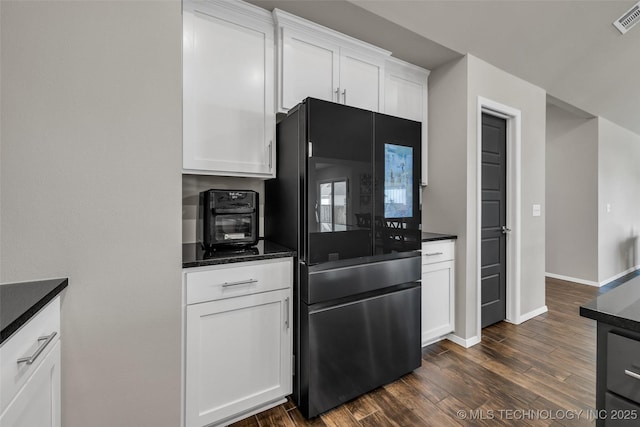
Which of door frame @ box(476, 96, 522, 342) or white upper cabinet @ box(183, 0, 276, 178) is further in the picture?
door frame @ box(476, 96, 522, 342)

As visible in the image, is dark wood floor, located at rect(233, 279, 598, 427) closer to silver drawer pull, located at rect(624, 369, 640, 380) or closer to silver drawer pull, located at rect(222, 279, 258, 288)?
silver drawer pull, located at rect(222, 279, 258, 288)

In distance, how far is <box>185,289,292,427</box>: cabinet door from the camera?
146 cm

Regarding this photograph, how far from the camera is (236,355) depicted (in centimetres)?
158

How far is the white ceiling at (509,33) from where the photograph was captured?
75.9 inches

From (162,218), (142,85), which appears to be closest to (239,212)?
(162,218)

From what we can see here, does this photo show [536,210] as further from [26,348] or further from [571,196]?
[26,348]

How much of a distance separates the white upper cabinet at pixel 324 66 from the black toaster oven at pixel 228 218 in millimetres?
668

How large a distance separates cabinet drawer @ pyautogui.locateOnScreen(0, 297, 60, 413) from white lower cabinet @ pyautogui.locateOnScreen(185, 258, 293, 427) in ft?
1.63

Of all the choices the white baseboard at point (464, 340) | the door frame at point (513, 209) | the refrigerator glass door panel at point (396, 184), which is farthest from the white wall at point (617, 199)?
the refrigerator glass door panel at point (396, 184)

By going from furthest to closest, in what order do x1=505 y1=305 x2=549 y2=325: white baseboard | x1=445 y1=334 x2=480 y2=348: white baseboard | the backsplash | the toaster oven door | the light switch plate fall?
the light switch plate, x1=505 y1=305 x2=549 y2=325: white baseboard, x1=445 y1=334 x2=480 y2=348: white baseboard, the backsplash, the toaster oven door

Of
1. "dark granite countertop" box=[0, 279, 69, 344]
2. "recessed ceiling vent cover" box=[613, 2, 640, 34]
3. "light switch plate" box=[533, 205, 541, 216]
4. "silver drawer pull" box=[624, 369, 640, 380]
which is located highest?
"recessed ceiling vent cover" box=[613, 2, 640, 34]

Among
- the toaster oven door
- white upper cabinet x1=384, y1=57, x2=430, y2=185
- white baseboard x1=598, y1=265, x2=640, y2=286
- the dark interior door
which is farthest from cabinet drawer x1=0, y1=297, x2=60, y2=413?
white baseboard x1=598, y1=265, x2=640, y2=286

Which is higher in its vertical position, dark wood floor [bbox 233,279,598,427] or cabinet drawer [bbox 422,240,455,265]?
cabinet drawer [bbox 422,240,455,265]

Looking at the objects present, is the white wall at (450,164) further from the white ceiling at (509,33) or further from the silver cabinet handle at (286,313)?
the silver cabinet handle at (286,313)
